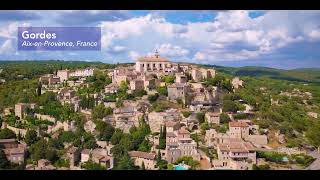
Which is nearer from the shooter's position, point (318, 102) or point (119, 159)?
point (119, 159)

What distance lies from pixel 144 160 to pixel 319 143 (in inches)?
129

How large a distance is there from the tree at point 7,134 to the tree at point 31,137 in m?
0.25

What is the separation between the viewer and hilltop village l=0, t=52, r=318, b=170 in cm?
631

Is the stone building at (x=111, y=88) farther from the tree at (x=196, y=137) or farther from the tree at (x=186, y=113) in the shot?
the tree at (x=196, y=137)

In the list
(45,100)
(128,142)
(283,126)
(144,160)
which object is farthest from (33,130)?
(283,126)

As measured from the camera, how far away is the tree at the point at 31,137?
274 inches

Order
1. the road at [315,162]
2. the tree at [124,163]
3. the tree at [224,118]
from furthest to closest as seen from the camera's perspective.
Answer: the tree at [224,118], the road at [315,162], the tree at [124,163]

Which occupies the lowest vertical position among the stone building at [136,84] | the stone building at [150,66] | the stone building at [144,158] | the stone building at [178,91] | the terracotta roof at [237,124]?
the stone building at [144,158]

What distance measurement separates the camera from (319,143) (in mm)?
7508

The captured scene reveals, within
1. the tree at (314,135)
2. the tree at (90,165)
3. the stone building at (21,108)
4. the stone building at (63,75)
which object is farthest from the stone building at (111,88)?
the tree at (314,135)
